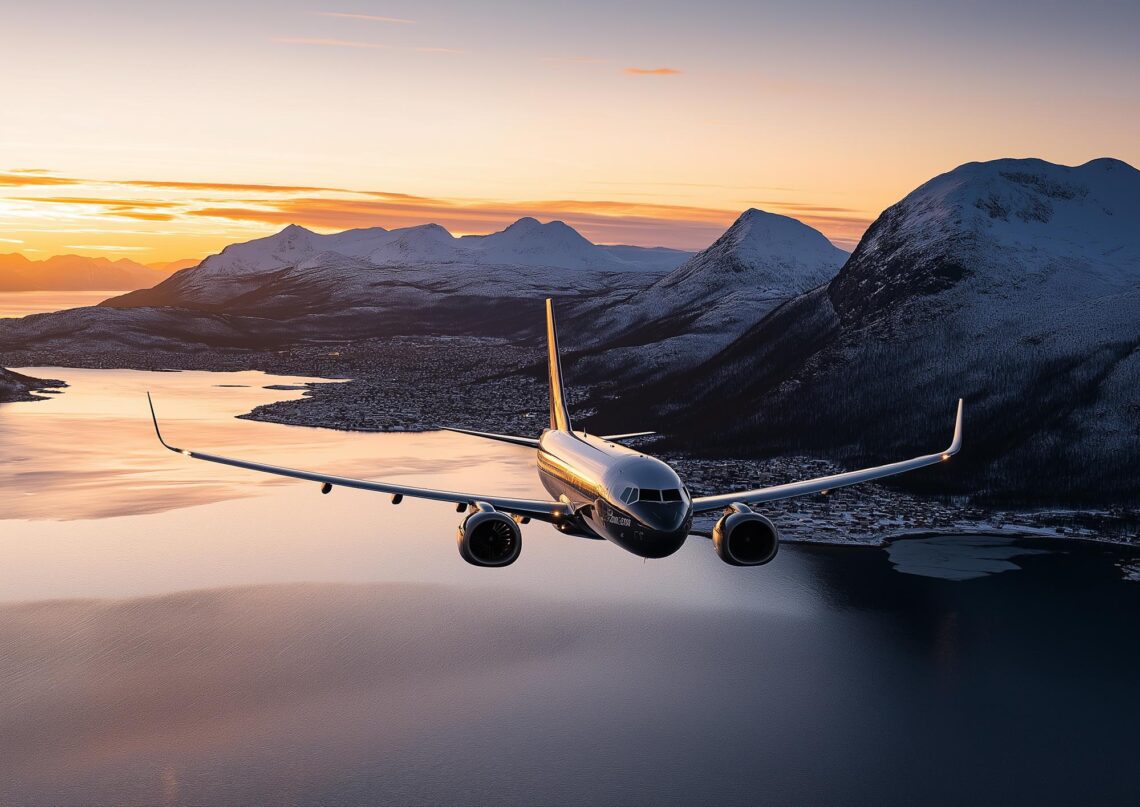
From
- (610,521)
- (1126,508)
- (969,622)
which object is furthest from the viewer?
(1126,508)

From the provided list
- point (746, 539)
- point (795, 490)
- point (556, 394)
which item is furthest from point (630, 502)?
point (556, 394)

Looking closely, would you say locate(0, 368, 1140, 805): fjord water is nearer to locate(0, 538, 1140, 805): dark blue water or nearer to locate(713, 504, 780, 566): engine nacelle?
locate(0, 538, 1140, 805): dark blue water

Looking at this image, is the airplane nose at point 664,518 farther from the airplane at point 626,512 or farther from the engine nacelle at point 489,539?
the engine nacelle at point 489,539

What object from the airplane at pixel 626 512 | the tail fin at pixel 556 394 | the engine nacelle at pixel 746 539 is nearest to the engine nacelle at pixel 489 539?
the airplane at pixel 626 512

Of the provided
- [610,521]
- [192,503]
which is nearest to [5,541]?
[192,503]

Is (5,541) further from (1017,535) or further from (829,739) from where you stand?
(1017,535)
